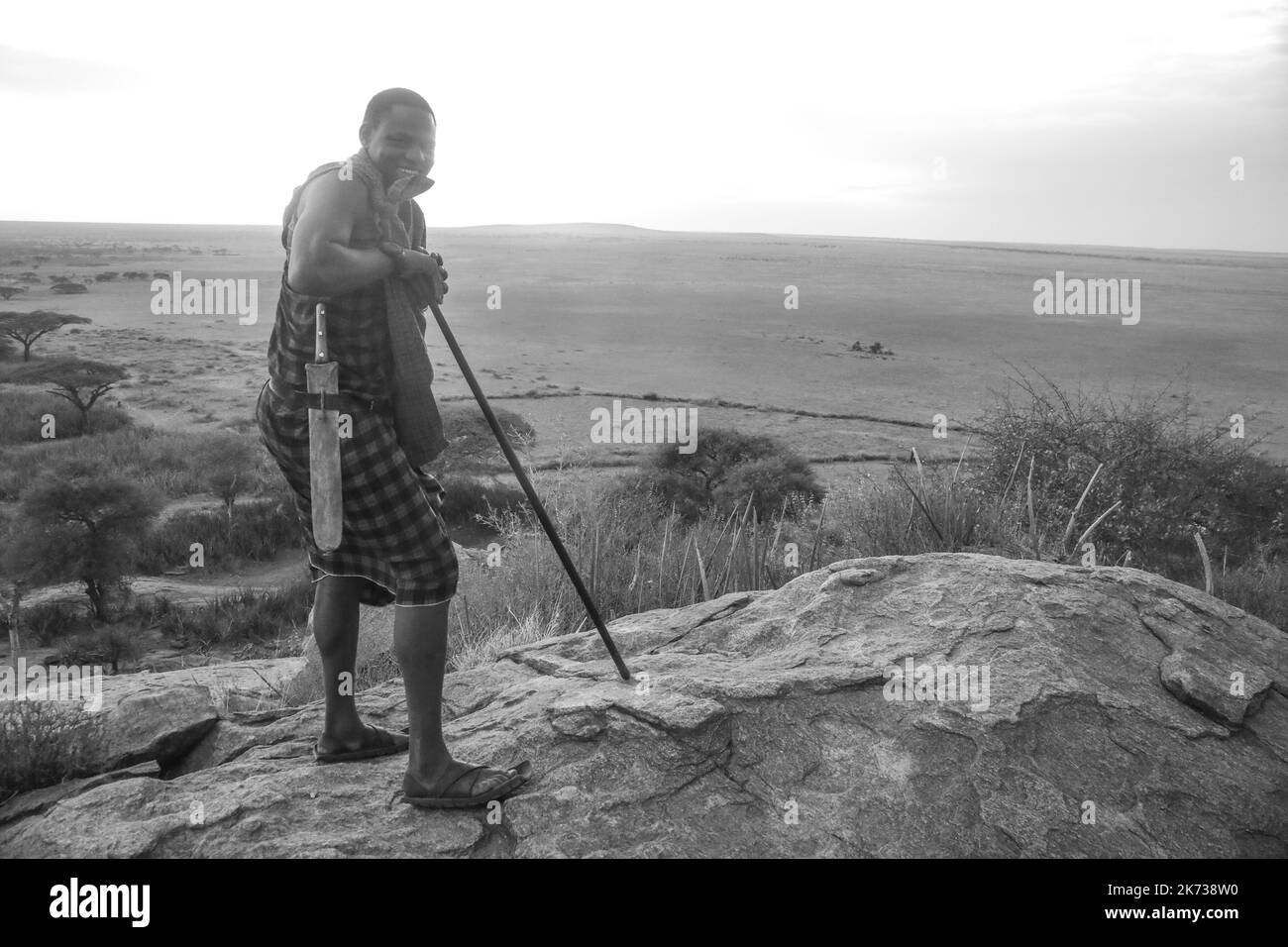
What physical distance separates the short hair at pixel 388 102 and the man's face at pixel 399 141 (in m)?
0.01

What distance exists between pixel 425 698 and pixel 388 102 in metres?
1.83

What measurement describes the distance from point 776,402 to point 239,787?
25.0m

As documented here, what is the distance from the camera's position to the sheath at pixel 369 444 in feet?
10.2

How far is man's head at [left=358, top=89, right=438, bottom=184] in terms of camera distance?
3083 mm

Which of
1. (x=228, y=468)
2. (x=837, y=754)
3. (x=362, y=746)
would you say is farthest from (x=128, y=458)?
(x=837, y=754)

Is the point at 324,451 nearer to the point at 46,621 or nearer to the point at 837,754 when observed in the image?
the point at 837,754

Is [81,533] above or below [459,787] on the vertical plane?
below

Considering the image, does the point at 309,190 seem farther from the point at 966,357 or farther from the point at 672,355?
the point at 966,357

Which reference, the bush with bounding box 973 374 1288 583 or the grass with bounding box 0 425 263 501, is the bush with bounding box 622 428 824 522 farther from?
the grass with bounding box 0 425 263 501

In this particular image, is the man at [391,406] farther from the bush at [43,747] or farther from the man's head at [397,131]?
the bush at [43,747]

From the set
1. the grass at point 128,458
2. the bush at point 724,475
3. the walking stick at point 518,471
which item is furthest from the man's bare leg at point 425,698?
the grass at point 128,458

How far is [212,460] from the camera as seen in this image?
18.8 m

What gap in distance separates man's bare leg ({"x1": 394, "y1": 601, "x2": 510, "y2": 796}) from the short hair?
1505 millimetres

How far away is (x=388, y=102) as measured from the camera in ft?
10.1
